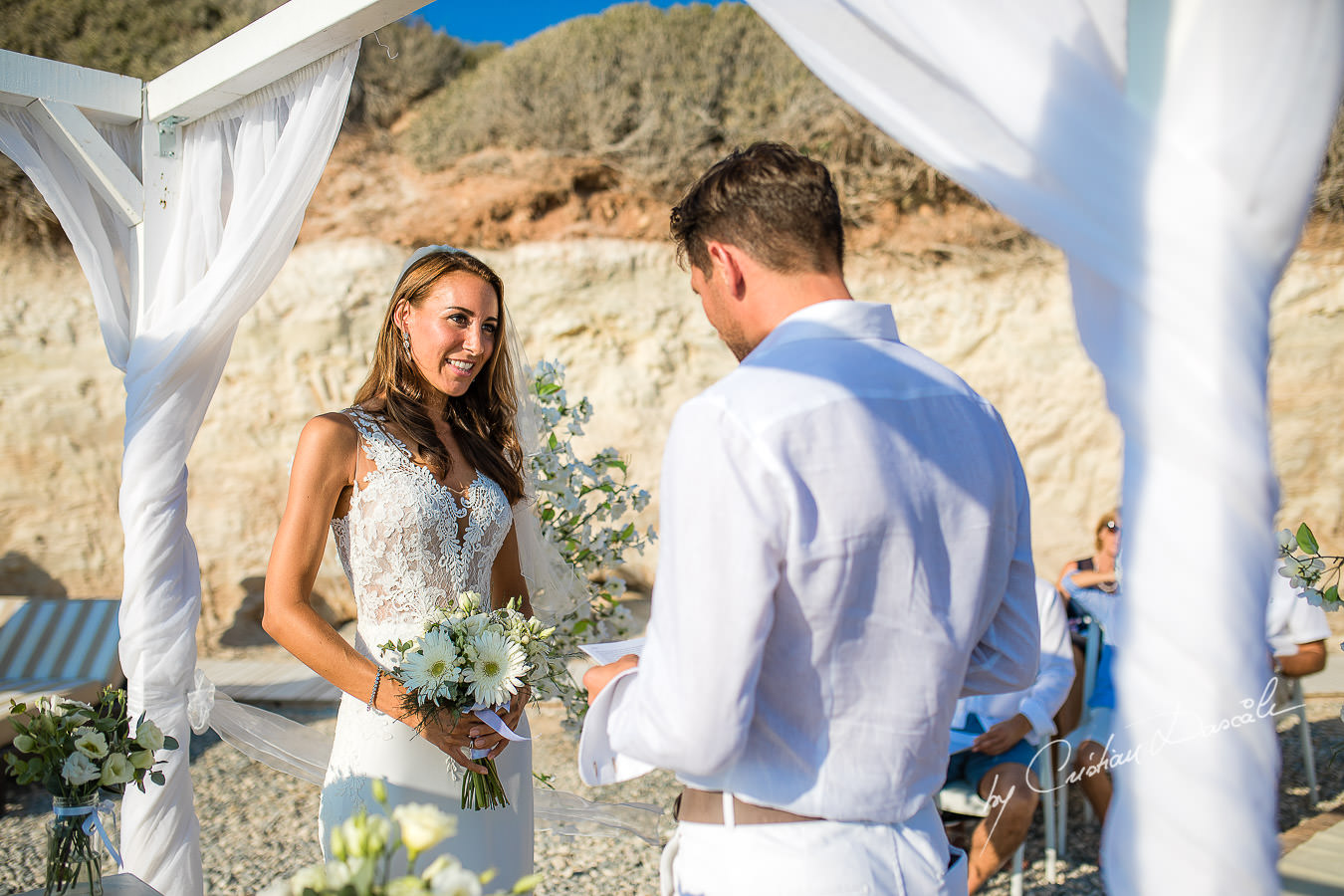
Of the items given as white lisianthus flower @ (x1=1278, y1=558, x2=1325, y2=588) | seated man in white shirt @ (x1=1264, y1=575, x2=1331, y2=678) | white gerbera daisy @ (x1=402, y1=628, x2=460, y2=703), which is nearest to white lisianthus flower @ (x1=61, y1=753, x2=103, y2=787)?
white gerbera daisy @ (x1=402, y1=628, x2=460, y2=703)

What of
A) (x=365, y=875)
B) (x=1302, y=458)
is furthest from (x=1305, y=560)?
(x=1302, y=458)

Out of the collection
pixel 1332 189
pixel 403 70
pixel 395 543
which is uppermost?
pixel 403 70

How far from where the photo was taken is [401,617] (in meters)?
2.40

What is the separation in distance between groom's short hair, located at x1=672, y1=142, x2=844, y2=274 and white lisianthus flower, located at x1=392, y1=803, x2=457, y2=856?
0.94 metres

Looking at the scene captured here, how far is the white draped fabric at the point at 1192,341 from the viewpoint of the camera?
1013 millimetres

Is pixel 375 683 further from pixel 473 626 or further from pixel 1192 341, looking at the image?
pixel 1192 341

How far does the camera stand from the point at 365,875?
42.3 inches

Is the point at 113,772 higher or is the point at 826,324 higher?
the point at 826,324

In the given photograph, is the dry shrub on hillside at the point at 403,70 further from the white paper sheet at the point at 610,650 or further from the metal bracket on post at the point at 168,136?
the white paper sheet at the point at 610,650

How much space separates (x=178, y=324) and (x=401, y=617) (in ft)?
4.76

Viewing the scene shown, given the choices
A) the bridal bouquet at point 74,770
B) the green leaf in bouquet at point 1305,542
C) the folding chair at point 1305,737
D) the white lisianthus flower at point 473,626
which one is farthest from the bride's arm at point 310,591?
the folding chair at point 1305,737

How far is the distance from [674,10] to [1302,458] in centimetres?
838

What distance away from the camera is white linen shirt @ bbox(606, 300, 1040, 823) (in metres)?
A: 1.22

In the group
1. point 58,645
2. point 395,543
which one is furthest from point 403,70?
point 395,543
